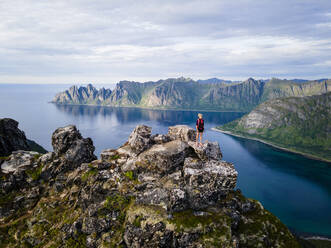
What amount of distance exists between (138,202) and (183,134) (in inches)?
790

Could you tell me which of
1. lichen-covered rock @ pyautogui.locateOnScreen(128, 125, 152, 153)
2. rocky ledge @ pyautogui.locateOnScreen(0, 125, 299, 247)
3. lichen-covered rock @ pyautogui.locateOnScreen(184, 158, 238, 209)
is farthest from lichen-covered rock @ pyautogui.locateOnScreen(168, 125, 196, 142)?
lichen-covered rock @ pyautogui.locateOnScreen(184, 158, 238, 209)

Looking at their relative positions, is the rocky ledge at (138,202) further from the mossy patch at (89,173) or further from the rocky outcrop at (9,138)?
→ the rocky outcrop at (9,138)

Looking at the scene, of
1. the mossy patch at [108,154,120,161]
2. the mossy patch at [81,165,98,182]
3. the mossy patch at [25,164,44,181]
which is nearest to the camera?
the mossy patch at [81,165,98,182]

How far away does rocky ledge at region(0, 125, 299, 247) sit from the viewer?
34906 millimetres

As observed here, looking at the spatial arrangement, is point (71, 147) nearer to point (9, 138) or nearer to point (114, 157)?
point (114, 157)

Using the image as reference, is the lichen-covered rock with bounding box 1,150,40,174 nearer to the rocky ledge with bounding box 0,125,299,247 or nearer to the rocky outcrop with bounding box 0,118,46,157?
the rocky ledge with bounding box 0,125,299,247

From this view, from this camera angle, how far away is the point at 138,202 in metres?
37.9

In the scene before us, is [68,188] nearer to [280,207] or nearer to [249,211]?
[249,211]

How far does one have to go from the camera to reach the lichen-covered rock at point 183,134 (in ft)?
165

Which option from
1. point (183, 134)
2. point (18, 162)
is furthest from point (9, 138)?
point (183, 134)

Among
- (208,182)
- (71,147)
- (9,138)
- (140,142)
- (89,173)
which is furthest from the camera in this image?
(9,138)

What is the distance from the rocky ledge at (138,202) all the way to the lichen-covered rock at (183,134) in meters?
0.26

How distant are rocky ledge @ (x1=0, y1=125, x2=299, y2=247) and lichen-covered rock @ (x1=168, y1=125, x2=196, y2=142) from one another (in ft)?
0.86

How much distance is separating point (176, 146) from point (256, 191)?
16638cm
